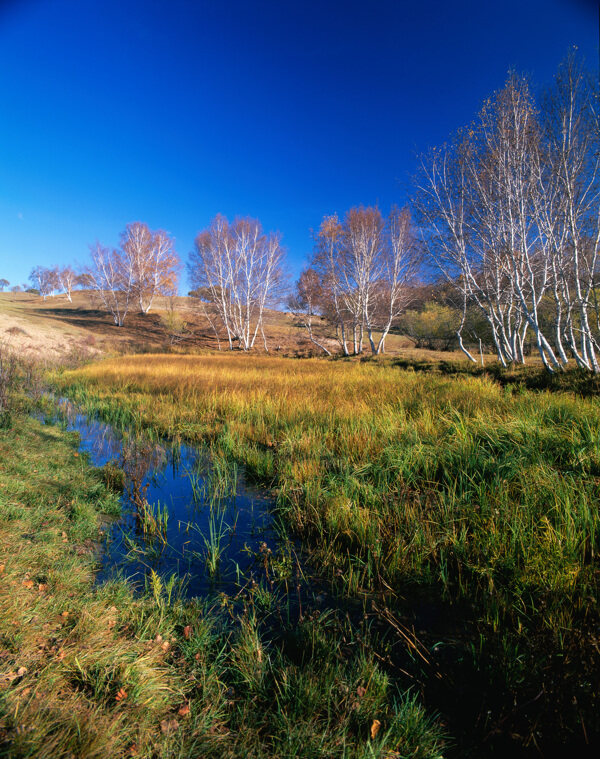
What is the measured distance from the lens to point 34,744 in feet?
4.16

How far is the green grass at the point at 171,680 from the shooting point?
4.70ft

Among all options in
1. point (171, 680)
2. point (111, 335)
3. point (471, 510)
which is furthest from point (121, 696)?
point (111, 335)

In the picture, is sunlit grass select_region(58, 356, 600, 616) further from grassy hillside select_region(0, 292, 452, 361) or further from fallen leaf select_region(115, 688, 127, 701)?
grassy hillside select_region(0, 292, 452, 361)

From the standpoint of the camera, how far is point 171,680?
1.79 metres

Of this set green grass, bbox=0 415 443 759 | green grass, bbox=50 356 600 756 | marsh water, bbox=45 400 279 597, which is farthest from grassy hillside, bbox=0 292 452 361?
green grass, bbox=0 415 443 759

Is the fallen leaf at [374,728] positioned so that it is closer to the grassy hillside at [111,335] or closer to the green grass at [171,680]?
the green grass at [171,680]

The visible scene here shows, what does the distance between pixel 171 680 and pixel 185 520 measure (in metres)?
2.31

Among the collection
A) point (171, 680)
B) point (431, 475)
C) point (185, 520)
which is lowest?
point (185, 520)

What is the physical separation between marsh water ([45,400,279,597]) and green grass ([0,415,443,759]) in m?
0.39

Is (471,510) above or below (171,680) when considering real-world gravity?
above

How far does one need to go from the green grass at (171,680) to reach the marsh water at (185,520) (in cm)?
39

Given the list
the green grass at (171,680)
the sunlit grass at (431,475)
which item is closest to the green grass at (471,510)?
the sunlit grass at (431,475)

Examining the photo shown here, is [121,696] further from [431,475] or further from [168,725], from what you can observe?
[431,475]

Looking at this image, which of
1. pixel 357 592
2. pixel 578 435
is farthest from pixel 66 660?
pixel 578 435
